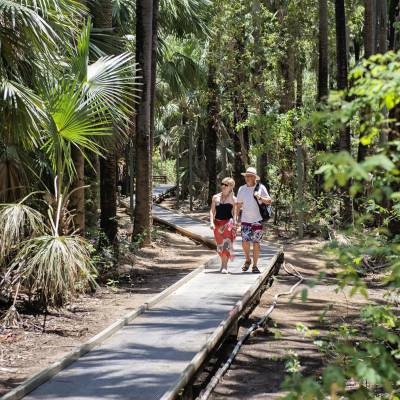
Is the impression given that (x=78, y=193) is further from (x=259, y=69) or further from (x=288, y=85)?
(x=288, y=85)

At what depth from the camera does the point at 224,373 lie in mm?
8992

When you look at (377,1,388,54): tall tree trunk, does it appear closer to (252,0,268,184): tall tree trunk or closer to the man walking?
(252,0,268,184): tall tree trunk

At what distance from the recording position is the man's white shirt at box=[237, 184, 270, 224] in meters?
13.1

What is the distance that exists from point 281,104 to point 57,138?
761 inches

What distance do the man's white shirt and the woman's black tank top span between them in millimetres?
269

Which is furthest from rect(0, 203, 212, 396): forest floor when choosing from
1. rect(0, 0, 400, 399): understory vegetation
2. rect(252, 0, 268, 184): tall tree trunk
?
rect(252, 0, 268, 184): tall tree trunk

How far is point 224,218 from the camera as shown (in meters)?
13.6

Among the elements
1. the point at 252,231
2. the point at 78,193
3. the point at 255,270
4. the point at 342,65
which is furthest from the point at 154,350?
the point at 342,65

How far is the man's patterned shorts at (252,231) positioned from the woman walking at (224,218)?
291 mm

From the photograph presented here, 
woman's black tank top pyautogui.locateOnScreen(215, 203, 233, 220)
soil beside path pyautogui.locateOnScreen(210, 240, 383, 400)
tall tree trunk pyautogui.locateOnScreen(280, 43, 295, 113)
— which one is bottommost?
soil beside path pyautogui.locateOnScreen(210, 240, 383, 400)

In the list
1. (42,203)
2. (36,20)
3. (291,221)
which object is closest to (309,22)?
(291,221)

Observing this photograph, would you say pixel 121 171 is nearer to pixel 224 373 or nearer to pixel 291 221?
pixel 291 221

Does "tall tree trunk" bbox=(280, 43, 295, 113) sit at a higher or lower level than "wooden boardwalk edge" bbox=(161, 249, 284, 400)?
higher

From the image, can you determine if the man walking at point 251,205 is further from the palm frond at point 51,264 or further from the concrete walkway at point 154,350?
the palm frond at point 51,264
